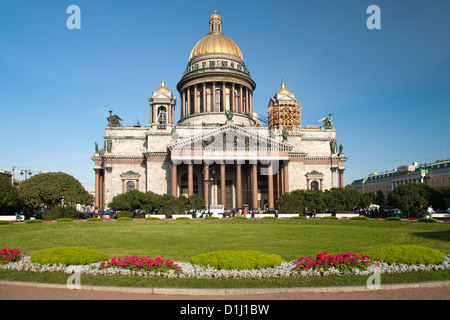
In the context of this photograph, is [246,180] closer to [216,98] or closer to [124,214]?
[216,98]

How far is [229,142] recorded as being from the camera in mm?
63438

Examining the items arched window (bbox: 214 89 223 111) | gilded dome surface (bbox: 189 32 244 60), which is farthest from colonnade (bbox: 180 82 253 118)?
gilded dome surface (bbox: 189 32 244 60)

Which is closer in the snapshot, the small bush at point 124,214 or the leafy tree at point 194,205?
the small bush at point 124,214

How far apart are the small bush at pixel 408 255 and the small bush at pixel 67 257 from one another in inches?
425

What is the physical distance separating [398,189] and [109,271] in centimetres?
4873

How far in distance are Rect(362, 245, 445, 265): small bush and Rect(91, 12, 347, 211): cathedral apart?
146 ft

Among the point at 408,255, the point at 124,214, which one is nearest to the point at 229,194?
the point at 124,214

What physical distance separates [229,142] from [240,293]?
53330 mm

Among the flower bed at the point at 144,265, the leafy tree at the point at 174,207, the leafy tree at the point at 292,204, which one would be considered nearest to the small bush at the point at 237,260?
the flower bed at the point at 144,265

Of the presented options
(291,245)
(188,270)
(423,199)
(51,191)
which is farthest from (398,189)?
(51,191)

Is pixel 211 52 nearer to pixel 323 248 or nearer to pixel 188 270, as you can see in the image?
pixel 323 248

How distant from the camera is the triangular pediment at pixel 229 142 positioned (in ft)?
202

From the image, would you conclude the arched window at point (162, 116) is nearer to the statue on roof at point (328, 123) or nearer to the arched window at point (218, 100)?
the arched window at point (218, 100)

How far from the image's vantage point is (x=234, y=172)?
69.9 metres
